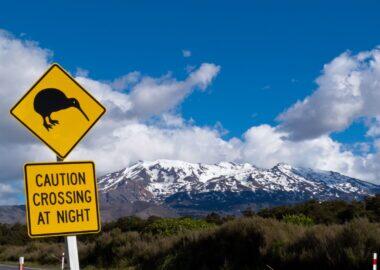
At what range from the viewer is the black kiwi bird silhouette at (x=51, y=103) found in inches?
221

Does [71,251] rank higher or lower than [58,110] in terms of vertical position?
lower

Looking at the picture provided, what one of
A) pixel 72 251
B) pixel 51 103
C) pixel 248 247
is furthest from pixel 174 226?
pixel 51 103

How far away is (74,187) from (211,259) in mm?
17064

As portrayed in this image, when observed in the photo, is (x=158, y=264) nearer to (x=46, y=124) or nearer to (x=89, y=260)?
(x=89, y=260)

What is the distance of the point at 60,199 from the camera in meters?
5.54

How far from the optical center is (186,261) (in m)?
23.0

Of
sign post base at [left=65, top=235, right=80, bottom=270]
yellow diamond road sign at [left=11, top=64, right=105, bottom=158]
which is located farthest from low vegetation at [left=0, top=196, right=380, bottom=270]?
yellow diamond road sign at [left=11, top=64, right=105, bottom=158]

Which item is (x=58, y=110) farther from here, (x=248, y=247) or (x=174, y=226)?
(x=174, y=226)

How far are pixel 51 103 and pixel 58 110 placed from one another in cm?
8

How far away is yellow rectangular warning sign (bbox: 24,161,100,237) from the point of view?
18.0 feet

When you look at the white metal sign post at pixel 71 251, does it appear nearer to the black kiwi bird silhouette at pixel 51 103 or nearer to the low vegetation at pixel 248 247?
the black kiwi bird silhouette at pixel 51 103

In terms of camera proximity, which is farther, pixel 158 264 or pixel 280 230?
pixel 158 264

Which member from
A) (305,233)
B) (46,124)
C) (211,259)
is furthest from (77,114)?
(211,259)

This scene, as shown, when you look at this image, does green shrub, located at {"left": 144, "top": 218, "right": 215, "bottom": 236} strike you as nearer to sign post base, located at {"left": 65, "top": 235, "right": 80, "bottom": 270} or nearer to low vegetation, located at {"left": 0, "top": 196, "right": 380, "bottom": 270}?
low vegetation, located at {"left": 0, "top": 196, "right": 380, "bottom": 270}
